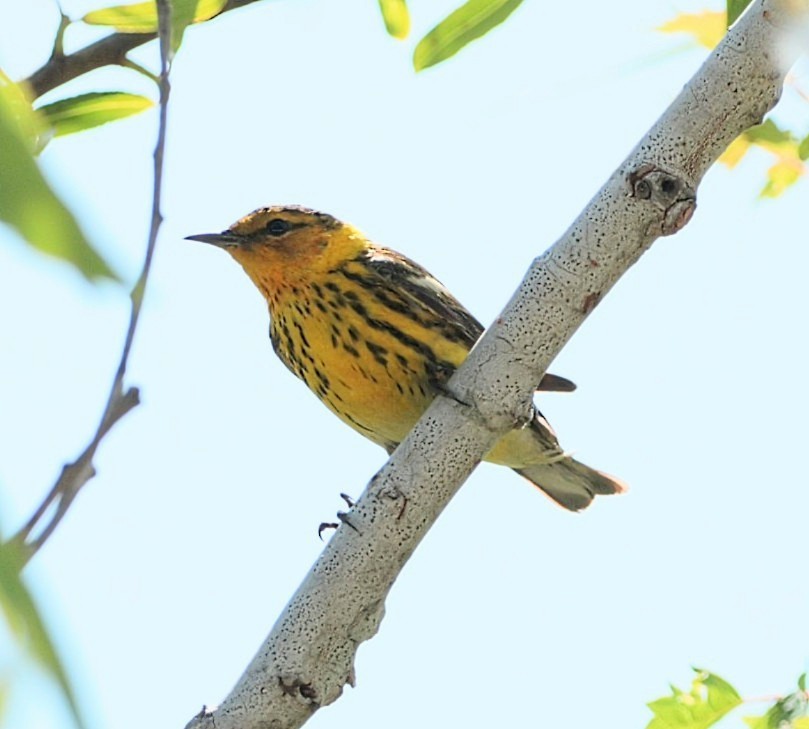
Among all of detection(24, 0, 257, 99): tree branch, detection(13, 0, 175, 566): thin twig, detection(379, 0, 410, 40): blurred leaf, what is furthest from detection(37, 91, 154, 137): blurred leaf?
detection(13, 0, 175, 566): thin twig

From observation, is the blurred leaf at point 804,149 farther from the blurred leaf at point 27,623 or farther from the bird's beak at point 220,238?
the blurred leaf at point 27,623

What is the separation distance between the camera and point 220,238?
196 inches

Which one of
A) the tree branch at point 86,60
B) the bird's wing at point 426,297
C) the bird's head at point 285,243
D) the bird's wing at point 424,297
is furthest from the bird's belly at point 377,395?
the tree branch at point 86,60

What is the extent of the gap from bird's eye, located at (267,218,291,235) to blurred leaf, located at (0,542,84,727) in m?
4.34

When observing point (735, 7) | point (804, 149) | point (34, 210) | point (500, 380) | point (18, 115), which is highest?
point (804, 149)

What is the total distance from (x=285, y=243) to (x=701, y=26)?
2015 mm

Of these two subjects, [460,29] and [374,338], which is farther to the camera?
[374,338]

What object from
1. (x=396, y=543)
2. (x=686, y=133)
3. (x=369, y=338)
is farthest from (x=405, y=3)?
(x=369, y=338)

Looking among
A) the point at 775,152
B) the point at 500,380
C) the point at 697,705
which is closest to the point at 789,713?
the point at 697,705

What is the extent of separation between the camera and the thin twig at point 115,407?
100 centimetres

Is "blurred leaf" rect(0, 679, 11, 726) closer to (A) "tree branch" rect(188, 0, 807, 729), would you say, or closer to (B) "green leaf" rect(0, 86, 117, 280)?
(B) "green leaf" rect(0, 86, 117, 280)

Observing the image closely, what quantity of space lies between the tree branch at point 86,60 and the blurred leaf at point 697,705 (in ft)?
6.49

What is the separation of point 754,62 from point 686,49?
61cm

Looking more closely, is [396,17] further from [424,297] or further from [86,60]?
[424,297]
